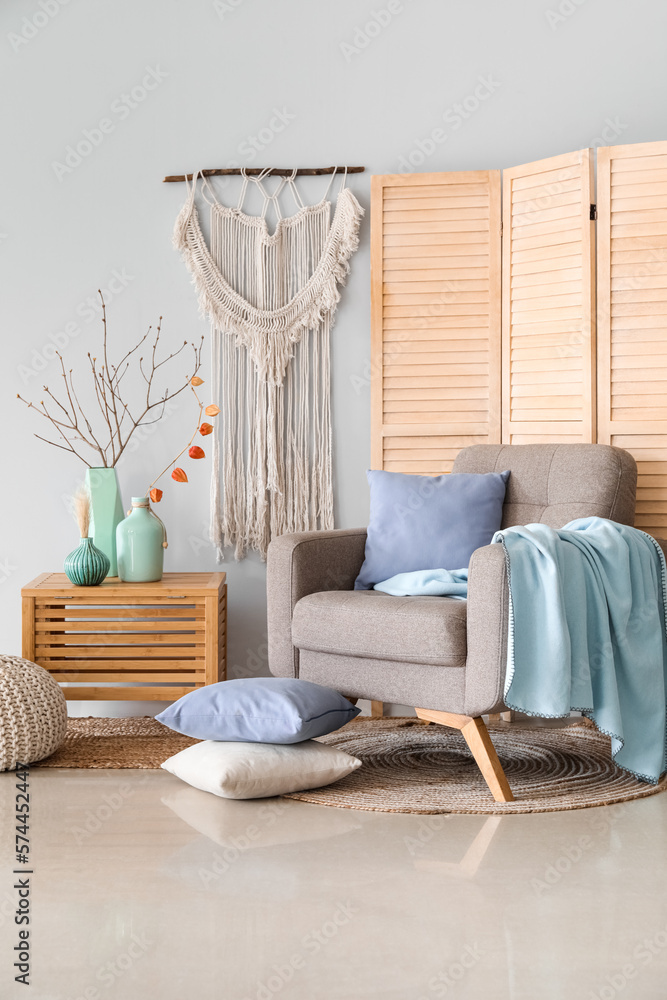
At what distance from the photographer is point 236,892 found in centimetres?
174

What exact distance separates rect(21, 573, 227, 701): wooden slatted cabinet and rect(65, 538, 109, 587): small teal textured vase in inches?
1.2

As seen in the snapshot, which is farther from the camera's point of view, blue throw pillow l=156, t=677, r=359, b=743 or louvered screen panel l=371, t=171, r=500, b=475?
louvered screen panel l=371, t=171, r=500, b=475

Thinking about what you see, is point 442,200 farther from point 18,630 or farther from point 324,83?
point 18,630

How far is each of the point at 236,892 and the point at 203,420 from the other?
2098 millimetres

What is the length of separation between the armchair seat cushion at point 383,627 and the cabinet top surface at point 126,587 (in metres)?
0.52

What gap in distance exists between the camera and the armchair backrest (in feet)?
9.16

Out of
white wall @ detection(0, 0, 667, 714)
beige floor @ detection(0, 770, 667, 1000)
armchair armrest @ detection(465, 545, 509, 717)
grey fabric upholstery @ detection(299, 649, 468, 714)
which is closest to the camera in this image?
beige floor @ detection(0, 770, 667, 1000)

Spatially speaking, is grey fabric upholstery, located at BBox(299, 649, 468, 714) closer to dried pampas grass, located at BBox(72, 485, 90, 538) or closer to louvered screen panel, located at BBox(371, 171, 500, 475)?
dried pampas grass, located at BBox(72, 485, 90, 538)

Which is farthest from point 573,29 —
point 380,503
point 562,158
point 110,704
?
point 110,704

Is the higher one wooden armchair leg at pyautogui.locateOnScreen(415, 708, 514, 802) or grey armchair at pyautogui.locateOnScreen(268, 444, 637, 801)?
grey armchair at pyautogui.locateOnScreen(268, 444, 637, 801)

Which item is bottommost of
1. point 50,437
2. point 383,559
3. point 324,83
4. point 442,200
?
point 383,559

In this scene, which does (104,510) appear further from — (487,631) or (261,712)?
(487,631)

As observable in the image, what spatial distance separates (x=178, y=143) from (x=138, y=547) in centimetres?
154

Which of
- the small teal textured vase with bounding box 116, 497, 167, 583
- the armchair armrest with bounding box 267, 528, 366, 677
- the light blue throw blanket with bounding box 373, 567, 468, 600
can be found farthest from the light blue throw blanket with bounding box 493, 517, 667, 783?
the small teal textured vase with bounding box 116, 497, 167, 583
